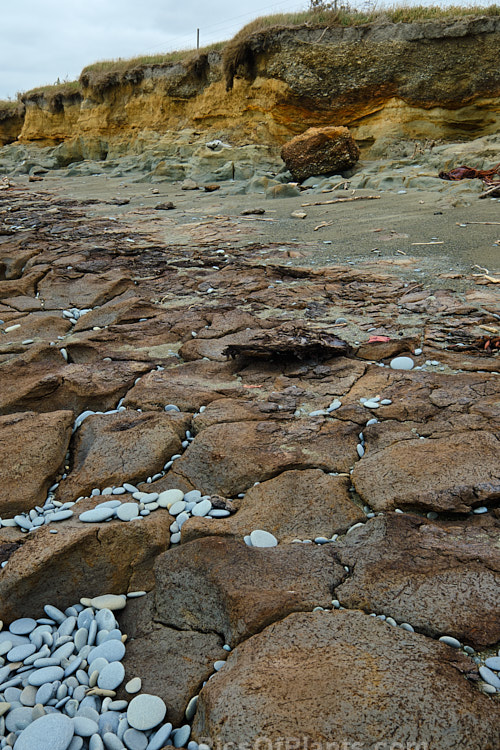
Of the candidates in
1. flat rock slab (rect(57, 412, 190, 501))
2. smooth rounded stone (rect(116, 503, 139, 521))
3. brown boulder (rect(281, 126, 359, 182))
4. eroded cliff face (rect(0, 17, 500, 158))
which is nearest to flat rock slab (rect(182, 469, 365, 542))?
smooth rounded stone (rect(116, 503, 139, 521))

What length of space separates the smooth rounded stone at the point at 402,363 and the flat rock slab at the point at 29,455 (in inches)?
64.3

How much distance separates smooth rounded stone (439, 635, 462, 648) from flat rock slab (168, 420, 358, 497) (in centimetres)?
76

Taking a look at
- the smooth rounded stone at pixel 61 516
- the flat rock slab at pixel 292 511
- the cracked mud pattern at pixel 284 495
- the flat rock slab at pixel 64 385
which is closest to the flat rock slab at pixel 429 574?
the cracked mud pattern at pixel 284 495

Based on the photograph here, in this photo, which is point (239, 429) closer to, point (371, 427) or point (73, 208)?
point (371, 427)

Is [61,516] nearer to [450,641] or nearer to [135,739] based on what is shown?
[135,739]

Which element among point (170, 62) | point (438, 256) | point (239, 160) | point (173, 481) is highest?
point (170, 62)

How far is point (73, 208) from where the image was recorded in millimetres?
8578

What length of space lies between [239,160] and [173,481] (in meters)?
10.8

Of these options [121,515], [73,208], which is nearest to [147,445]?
[121,515]

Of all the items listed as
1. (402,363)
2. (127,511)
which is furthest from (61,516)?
(402,363)

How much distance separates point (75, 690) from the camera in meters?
1.26

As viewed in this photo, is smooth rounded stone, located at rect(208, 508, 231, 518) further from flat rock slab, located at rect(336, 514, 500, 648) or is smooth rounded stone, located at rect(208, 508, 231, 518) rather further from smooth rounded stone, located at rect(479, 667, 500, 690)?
smooth rounded stone, located at rect(479, 667, 500, 690)

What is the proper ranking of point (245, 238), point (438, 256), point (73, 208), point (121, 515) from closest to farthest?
point (121, 515) → point (438, 256) → point (245, 238) → point (73, 208)

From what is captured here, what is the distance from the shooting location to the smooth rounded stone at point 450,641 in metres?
1.20
